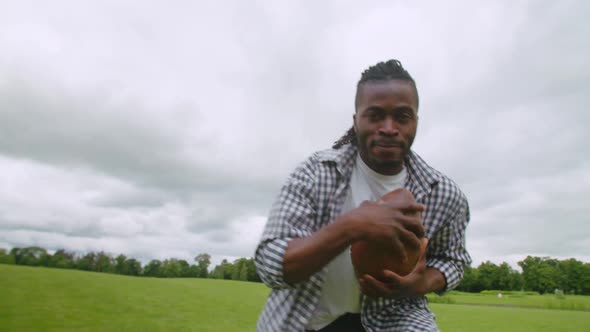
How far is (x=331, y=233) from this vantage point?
5.96ft

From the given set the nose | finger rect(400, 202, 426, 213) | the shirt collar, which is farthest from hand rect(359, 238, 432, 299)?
the nose

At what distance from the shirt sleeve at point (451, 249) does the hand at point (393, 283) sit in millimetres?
350

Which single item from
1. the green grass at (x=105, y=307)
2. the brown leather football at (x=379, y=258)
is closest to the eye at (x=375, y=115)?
the brown leather football at (x=379, y=258)

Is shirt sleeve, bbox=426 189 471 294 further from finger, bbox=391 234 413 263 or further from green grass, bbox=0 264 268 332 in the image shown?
green grass, bbox=0 264 268 332

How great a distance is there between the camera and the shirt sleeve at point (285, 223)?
6.40 ft

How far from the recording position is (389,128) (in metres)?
2.29

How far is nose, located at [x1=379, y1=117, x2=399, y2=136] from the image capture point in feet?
7.51

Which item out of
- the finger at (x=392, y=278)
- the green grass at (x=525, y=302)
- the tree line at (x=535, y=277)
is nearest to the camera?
the finger at (x=392, y=278)

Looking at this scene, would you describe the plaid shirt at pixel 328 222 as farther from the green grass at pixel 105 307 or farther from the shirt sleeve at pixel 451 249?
the green grass at pixel 105 307

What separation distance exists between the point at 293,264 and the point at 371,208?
1.45 ft

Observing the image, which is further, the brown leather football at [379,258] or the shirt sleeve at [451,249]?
the shirt sleeve at [451,249]

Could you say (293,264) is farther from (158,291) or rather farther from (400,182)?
(158,291)

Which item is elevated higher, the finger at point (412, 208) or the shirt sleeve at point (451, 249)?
the finger at point (412, 208)

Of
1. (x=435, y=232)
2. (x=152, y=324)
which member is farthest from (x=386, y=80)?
(x=152, y=324)
